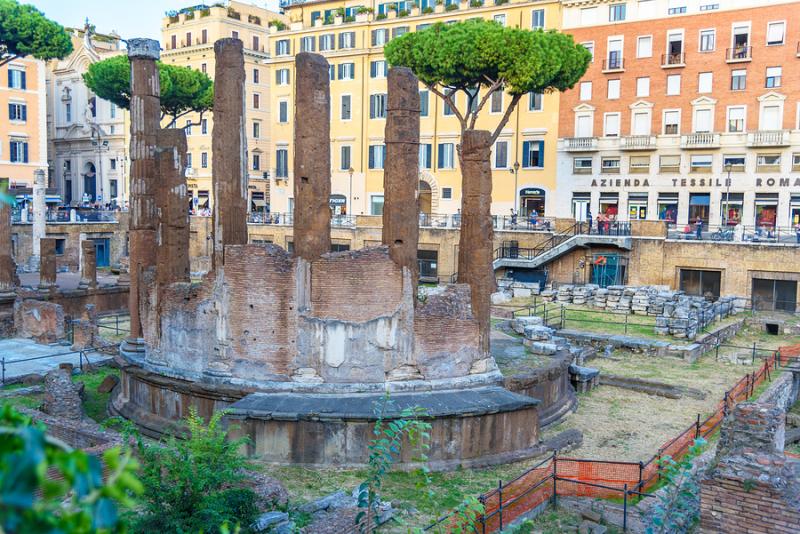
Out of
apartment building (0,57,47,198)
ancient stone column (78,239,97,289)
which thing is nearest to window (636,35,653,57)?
ancient stone column (78,239,97,289)

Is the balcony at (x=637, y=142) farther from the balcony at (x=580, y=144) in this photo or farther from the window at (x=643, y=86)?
the window at (x=643, y=86)

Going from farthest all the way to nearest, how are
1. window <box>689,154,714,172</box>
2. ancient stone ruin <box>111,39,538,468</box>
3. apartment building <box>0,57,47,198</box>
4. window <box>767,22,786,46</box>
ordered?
apartment building <box>0,57,47,198</box> → window <box>689,154,714,172</box> → window <box>767,22,786,46</box> → ancient stone ruin <box>111,39,538,468</box>

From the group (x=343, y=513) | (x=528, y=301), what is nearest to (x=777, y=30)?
(x=528, y=301)

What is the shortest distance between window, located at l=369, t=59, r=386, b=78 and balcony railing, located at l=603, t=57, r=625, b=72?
1265 centimetres

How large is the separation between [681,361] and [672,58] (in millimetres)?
22884

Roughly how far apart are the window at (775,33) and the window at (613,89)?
7406 millimetres

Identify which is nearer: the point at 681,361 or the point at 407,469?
the point at 407,469

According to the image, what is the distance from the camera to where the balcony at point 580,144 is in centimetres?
3975

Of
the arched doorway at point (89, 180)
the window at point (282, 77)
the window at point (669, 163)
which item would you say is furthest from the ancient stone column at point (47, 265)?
the arched doorway at point (89, 180)

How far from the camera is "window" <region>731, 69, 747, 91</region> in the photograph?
120ft

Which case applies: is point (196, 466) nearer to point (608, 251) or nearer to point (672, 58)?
point (608, 251)

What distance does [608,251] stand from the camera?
3247cm

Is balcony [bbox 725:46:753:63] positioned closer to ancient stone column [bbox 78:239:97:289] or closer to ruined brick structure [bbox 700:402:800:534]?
ancient stone column [bbox 78:239:97:289]

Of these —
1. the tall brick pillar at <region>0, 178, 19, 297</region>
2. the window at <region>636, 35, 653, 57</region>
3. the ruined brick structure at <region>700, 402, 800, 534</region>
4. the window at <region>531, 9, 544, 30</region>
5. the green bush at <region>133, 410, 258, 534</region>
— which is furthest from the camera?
the window at <region>531, 9, 544, 30</region>
